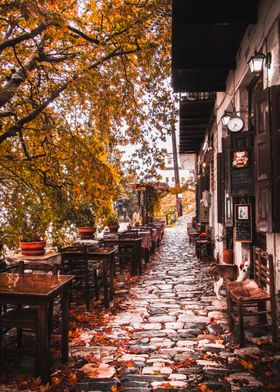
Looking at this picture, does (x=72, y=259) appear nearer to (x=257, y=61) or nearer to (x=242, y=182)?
(x=242, y=182)

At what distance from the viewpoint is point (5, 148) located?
24.7 ft

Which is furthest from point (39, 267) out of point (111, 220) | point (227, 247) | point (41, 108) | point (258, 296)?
point (111, 220)

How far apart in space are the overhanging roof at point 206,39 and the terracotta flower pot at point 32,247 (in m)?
4.76

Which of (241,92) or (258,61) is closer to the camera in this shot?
(258,61)

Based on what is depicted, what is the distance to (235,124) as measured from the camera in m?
6.95

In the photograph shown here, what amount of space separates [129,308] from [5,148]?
4.27 m

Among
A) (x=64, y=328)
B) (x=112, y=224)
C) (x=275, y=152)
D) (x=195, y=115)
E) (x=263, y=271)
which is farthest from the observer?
(x=112, y=224)

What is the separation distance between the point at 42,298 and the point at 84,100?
4.89 metres

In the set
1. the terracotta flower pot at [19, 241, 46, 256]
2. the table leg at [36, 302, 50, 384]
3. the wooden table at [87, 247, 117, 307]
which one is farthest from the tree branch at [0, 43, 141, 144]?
the table leg at [36, 302, 50, 384]

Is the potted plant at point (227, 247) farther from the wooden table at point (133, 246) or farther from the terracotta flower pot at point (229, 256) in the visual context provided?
the wooden table at point (133, 246)

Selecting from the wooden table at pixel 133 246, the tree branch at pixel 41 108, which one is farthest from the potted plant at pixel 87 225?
the tree branch at pixel 41 108

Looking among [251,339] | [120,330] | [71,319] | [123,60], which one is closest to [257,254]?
[251,339]

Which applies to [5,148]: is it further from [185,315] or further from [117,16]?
[185,315]

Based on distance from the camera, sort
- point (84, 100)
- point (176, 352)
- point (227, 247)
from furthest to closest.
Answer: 1. point (227, 247)
2. point (84, 100)
3. point (176, 352)
